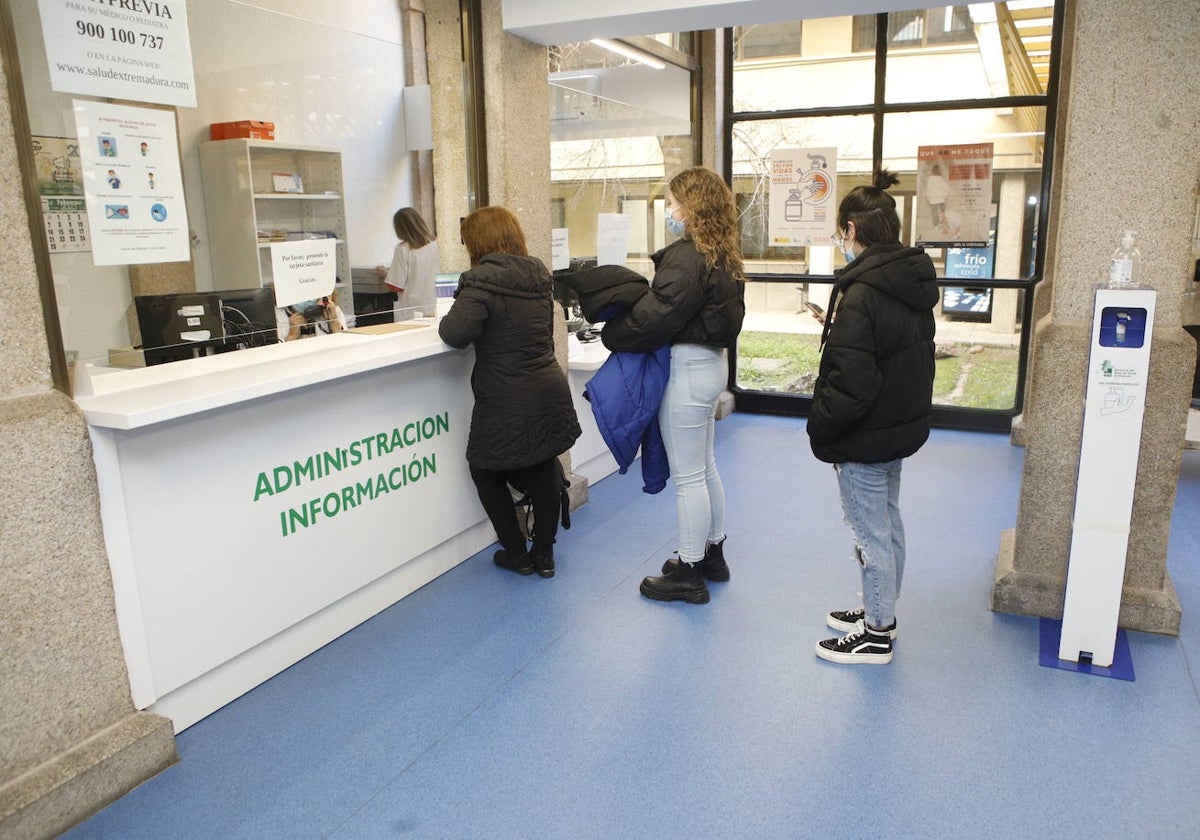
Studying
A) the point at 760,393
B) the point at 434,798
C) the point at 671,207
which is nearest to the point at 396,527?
the point at 434,798

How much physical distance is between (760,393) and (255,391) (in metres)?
4.69

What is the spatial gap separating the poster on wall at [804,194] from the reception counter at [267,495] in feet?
10.4

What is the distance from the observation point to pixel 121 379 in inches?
103

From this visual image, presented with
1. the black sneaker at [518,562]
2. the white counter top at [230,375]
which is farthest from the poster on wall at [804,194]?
the black sneaker at [518,562]

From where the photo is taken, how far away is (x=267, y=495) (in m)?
2.82

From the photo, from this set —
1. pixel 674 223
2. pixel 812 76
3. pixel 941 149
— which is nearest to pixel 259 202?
pixel 674 223

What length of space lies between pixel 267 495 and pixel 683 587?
5.18 ft

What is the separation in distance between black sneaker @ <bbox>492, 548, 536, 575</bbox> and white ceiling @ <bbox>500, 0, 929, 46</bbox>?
7.51ft

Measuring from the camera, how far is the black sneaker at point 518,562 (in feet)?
12.3

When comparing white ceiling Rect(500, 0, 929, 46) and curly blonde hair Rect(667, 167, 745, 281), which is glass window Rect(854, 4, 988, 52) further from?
curly blonde hair Rect(667, 167, 745, 281)

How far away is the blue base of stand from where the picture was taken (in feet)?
9.50

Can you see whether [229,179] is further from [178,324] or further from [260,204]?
[178,324]

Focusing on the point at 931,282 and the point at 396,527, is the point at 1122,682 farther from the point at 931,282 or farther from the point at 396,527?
the point at 396,527

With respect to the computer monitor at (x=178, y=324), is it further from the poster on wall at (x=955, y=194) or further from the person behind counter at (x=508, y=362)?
the poster on wall at (x=955, y=194)
